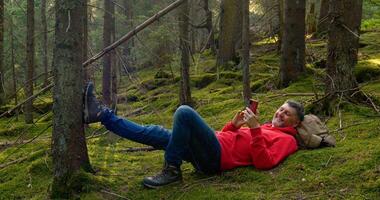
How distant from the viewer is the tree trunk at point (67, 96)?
443 cm

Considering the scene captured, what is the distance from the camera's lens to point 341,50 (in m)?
5.75

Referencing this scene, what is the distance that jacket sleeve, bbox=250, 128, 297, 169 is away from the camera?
4.36m

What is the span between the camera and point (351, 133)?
5.33 m

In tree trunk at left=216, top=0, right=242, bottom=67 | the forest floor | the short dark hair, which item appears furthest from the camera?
tree trunk at left=216, top=0, right=242, bottom=67

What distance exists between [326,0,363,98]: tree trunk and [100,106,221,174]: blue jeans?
2.11 metres

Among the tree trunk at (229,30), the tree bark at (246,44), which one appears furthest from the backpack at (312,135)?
the tree trunk at (229,30)

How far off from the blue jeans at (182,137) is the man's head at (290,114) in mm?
769

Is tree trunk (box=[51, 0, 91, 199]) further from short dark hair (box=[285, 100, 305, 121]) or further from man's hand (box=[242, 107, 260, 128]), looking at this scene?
short dark hair (box=[285, 100, 305, 121])

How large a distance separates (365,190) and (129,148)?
141 inches

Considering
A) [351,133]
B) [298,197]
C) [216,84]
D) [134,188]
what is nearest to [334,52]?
[351,133]

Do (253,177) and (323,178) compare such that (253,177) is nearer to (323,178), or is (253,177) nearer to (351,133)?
(323,178)

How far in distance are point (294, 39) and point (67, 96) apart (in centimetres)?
521

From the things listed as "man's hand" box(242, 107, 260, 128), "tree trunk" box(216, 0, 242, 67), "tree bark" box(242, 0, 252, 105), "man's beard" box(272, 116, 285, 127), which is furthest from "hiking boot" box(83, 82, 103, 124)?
"tree trunk" box(216, 0, 242, 67)

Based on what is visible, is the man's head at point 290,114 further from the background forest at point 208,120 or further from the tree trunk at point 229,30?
the tree trunk at point 229,30
